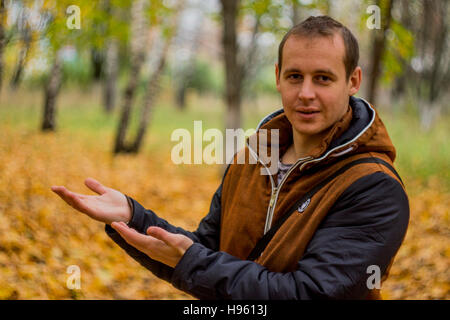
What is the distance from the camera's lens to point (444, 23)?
12312 mm

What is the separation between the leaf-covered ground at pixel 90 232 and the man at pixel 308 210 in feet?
8.72

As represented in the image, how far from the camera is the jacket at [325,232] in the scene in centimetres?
136

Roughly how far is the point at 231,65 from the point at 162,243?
7784 millimetres

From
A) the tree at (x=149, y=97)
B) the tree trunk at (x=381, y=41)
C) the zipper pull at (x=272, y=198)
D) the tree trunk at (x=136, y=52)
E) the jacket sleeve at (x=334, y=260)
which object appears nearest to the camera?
the jacket sleeve at (x=334, y=260)

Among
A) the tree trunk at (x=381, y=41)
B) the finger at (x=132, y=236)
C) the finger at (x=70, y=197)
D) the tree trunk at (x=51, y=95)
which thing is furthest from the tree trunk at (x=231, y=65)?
the finger at (x=132, y=236)

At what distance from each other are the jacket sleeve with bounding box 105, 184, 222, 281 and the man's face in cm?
66

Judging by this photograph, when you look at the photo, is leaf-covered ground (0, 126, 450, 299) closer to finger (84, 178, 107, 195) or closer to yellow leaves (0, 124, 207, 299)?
yellow leaves (0, 124, 207, 299)

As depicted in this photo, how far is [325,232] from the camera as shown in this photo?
56.1 inches

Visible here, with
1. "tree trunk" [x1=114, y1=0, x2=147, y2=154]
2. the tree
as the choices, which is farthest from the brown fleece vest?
the tree

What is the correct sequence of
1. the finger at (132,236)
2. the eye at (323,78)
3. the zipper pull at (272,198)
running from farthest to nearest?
the zipper pull at (272,198), the eye at (323,78), the finger at (132,236)

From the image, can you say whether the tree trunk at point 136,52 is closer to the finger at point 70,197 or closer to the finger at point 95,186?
the finger at point 95,186

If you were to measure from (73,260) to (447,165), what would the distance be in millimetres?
7814
